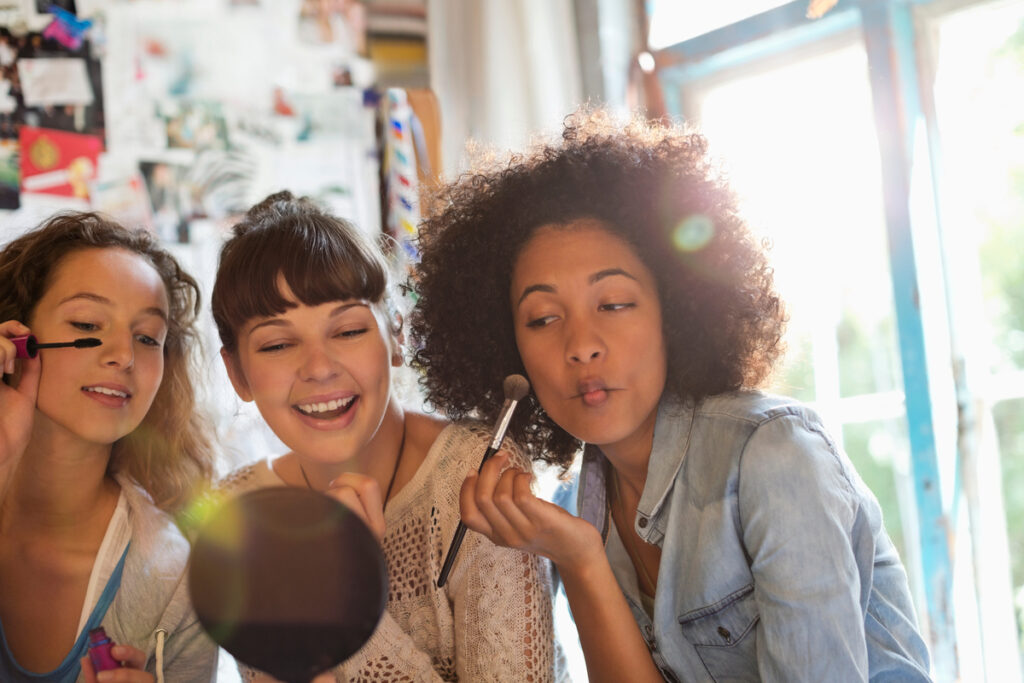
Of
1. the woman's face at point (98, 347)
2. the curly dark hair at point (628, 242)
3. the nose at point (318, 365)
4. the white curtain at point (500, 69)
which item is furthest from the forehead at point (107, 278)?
the white curtain at point (500, 69)

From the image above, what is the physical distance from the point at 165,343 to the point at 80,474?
0.21m

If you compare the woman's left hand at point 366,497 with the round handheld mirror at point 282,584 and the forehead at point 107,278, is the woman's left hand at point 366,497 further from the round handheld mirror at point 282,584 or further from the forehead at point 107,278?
the forehead at point 107,278

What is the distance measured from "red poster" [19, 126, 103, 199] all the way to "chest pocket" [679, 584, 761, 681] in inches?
56.6

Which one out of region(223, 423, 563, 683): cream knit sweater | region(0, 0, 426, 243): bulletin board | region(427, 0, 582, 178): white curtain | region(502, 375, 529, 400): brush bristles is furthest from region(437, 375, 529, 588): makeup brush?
region(427, 0, 582, 178): white curtain

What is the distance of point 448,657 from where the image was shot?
3.55 feet

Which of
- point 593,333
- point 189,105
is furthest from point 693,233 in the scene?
point 189,105

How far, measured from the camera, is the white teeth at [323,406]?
3.55 feet

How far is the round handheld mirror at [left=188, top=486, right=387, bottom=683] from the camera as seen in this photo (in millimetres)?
517

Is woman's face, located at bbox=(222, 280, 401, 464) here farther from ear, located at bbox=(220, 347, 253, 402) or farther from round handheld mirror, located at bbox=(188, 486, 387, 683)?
round handheld mirror, located at bbox=(188, 486, 387, 683)

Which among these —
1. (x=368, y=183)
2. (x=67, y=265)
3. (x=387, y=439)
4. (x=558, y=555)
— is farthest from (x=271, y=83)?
(x=558, y=555)

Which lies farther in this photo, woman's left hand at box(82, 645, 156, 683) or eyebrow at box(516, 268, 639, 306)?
eyebrow at box(516, 268, 639, 306)

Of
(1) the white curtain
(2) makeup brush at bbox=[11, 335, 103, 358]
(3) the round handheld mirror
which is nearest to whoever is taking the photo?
(3) the round handheld mirror

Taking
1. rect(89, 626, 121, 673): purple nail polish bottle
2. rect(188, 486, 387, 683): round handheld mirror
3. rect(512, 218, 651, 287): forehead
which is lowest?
rect(89, 626, 121, 673): purple nail polish bottle

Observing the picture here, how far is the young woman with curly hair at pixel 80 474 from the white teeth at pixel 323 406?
0.72ft
